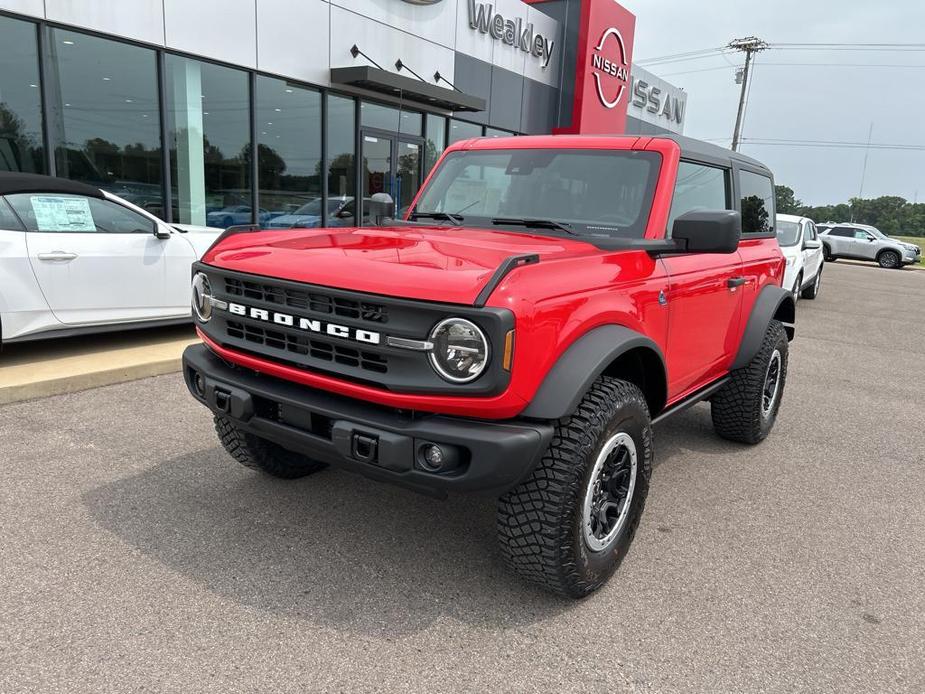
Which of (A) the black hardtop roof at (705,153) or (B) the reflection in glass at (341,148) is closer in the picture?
(A) the black hardtop roof at (705,153)

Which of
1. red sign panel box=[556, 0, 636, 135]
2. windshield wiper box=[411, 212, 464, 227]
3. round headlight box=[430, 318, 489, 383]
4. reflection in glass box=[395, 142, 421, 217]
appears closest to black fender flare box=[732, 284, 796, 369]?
windshield wiper box=[411, 212, 464, 227]

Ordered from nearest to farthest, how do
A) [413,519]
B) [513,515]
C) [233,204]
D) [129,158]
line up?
[513,515]
[413,519]
[129,158]
[233,204]

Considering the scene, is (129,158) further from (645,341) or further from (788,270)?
(788,270)

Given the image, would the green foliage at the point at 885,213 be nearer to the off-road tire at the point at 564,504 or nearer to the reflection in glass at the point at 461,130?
the reflection in glass at the point at 461,130

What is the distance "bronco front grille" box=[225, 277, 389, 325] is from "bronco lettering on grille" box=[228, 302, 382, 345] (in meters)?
0.04

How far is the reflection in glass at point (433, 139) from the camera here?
1417cm

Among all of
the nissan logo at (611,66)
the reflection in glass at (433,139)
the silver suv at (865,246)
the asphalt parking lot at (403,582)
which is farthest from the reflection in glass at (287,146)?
the silver suv at (865,246)

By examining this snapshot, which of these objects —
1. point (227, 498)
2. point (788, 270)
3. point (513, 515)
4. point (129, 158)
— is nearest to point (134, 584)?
point (227, 498)

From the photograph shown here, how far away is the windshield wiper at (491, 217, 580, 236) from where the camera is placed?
3.37 m

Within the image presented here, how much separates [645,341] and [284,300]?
148 centimetres

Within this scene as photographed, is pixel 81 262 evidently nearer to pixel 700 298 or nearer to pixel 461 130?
pixel 700 298

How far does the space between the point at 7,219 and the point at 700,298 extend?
5001 millimetres

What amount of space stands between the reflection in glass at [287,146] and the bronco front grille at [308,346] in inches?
336

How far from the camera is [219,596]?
269cm
